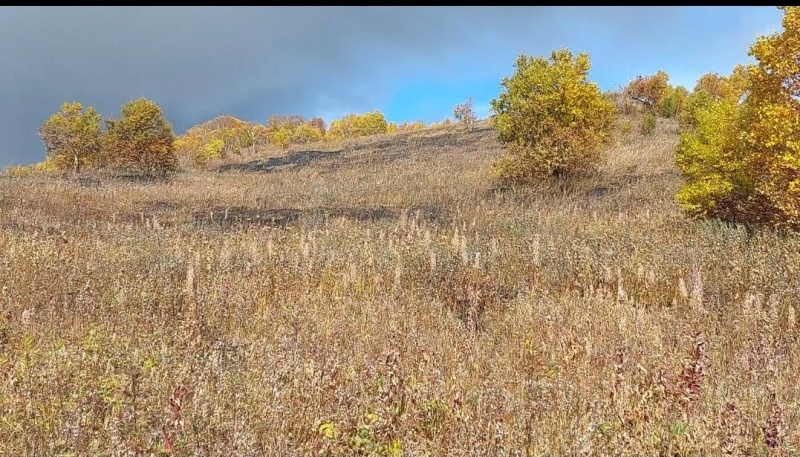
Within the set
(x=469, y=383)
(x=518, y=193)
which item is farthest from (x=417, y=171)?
(x=469, y=383)

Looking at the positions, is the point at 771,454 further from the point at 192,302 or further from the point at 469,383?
the point at 192,302

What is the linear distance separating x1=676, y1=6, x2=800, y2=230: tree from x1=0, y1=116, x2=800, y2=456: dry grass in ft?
2.48

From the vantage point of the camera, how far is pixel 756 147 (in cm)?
850

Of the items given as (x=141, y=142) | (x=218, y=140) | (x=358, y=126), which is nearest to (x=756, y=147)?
(x=141, y=142)

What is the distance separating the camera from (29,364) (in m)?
3.55

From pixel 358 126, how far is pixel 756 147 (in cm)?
9158

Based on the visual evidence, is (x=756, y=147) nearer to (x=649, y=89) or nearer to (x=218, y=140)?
(x=649, y=89)

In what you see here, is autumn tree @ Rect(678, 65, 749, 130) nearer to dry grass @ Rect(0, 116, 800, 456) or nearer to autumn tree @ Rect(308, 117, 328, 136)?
dry grass @ Rect(0, 116, 800, 456)

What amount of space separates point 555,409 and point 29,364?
12.1 ft

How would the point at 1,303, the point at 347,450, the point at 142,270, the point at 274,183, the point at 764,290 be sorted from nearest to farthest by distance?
1. the point at 347,450
2. the point at 1,303
3. the point at 764,290
4. the point at 142,270
5. the point at 274,183

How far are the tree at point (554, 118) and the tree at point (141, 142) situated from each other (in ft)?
71.6

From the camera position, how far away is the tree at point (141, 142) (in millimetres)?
31391

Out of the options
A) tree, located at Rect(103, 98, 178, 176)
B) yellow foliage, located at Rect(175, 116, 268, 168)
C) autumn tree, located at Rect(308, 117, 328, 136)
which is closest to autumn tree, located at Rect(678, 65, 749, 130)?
tree, located at Rect(103, 98, 178, 176)

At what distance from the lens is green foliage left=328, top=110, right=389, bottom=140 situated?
8400 cm
